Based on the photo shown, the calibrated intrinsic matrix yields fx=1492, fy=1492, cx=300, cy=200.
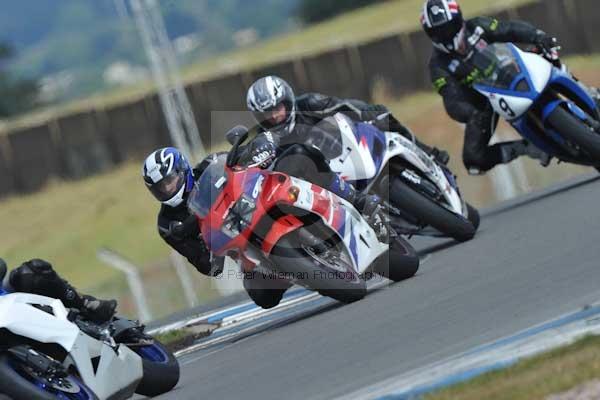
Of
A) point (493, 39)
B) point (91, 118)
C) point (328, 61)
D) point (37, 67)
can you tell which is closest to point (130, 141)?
point (91, 118)

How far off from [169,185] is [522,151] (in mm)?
4349

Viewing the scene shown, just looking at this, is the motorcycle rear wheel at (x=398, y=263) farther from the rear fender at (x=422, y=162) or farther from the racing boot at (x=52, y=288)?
the racing boot at (x=52, y=288)

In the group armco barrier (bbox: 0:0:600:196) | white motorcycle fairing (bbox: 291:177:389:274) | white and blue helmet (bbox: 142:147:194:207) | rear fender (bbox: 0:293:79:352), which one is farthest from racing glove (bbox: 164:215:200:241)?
armco barrier (bbox: 0:0:600:196)

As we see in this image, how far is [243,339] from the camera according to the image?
34.9 feet

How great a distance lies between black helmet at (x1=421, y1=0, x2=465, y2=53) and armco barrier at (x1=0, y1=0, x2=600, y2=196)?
55.7 ft

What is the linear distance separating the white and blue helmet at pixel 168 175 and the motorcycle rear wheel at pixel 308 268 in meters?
0.81

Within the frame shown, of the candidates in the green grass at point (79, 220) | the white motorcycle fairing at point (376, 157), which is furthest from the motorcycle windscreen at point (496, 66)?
the green grass at point (79, 220)

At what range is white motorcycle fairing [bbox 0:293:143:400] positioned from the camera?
25.8ft

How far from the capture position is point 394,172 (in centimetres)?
1105

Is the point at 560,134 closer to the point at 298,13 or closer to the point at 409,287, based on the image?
the point at 409,287

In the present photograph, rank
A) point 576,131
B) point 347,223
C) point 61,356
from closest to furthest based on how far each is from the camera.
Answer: point 61,356 < point 347,223 < point 576,131

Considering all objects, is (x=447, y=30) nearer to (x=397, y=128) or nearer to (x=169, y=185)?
(x=397, y=128)

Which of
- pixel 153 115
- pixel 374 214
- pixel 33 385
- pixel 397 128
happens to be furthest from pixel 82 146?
pixel 33 385

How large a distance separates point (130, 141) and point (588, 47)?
9783mm
